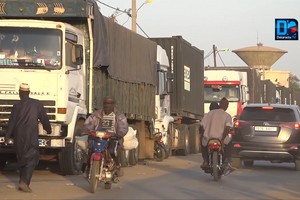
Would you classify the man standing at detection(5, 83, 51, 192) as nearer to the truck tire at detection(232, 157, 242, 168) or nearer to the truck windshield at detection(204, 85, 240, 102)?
the truck tire at detection(232, 157, 242, 168)

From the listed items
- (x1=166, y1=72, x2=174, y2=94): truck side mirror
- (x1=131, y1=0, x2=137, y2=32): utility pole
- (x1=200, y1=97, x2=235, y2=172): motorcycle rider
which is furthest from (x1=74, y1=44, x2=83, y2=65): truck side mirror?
(x1=131, y1=0, x2=137, y2=32): utility pole

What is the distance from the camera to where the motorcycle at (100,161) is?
13812 mm

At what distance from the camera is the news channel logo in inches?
1101

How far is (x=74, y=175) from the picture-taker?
17.8 metres

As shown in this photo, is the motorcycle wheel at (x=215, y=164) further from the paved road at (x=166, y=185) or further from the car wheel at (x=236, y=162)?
the car wheel at (x=236, y=162)

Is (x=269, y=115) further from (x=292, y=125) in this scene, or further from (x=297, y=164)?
(x=297, y=164)

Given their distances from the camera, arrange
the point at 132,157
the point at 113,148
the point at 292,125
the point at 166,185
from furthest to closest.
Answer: the point at 132,157 → the point at 292,125 → the point at 166,185 → the point at 113,148

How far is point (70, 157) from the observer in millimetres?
17359

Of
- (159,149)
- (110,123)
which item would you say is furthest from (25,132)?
(159,149)

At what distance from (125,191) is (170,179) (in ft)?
10.5

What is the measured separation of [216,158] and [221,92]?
17.7m

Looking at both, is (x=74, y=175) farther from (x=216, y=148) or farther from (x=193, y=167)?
(x=193, y=167)

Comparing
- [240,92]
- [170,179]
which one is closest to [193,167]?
[170,179]

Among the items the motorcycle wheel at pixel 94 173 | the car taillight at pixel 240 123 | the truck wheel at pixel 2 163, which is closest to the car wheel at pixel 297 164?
the car taillight at pixel 240 123
